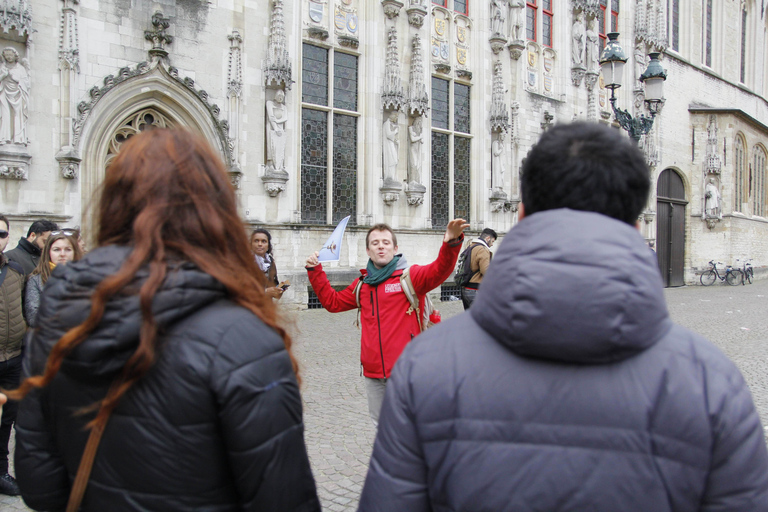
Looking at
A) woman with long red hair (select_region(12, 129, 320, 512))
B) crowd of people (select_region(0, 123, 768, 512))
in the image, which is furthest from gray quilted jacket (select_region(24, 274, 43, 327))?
woman with long red hair (select_region(12, 129, 320, 512))

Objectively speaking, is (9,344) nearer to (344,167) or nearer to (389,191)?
(344,167)

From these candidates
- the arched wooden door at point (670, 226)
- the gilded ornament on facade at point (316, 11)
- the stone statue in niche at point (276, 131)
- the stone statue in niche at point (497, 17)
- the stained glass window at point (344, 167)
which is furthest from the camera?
the arched wooden door at point (670, 226)

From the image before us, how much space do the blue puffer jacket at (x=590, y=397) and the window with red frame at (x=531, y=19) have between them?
63.9ft

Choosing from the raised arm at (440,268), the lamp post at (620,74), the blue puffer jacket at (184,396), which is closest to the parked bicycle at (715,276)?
the lamp post at (620,74)

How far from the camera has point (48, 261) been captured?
413 centimetres

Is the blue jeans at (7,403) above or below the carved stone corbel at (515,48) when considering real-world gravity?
below

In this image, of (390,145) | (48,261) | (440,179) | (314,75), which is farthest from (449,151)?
(48,261)

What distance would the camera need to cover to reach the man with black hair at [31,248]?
15.6 ft

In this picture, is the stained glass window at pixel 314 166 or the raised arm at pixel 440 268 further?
the stained glass window at pixel 314 166

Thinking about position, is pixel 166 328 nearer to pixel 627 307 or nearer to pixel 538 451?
pixel 538 451

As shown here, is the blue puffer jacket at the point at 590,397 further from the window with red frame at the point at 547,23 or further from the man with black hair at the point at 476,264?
the window with red frame at the point at 547,23

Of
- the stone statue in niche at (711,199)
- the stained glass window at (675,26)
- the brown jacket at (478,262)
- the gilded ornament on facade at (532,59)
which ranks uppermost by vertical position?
the stained glass window at (675,26)

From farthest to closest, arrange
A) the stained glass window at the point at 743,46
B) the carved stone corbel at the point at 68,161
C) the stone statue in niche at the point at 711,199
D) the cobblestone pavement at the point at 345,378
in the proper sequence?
the stained glass window at the point at 743,46, the stone statue in niche at the point at 711,199, the carved stone corbel at the point at 68,161, the cobblestone pavement at the point at 345,378

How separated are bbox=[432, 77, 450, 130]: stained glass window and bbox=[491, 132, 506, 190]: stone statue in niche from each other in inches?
65.3
